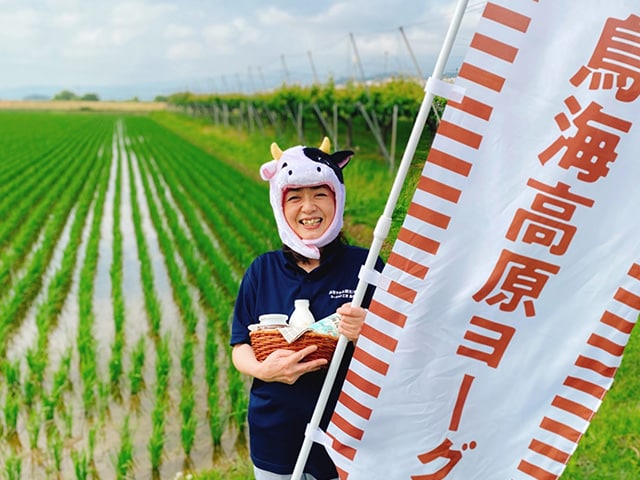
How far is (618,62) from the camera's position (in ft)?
4.12

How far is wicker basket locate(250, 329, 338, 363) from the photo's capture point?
1601 millimetres

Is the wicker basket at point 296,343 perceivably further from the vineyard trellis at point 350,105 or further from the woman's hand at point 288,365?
the vineyard trellis at point 350,105

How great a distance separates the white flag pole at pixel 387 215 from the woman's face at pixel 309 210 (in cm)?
21

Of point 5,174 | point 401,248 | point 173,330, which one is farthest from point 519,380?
point 5,174

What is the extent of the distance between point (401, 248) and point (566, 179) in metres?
0.39

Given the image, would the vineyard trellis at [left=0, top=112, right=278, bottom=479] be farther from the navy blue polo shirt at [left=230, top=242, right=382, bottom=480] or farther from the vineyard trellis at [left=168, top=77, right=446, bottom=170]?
the vineyard trellis at [left=168, top=77, right=446, bottom=170]

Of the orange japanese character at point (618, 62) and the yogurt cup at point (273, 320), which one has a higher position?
the orange japanese character at point (618, 62)

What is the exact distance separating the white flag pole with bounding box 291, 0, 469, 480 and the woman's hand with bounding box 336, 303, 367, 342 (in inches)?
0.6

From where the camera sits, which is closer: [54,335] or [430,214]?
[430,214]

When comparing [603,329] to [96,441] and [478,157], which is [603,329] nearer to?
[478,157]

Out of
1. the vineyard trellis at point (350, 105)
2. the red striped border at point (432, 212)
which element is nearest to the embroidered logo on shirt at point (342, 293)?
the red striped border at point (432, 212)

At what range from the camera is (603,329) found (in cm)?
138

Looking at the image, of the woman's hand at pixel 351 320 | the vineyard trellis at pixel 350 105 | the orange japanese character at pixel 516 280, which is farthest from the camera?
the vineyard trellis at pixel 350 105

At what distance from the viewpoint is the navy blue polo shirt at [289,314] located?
5.58 feet
